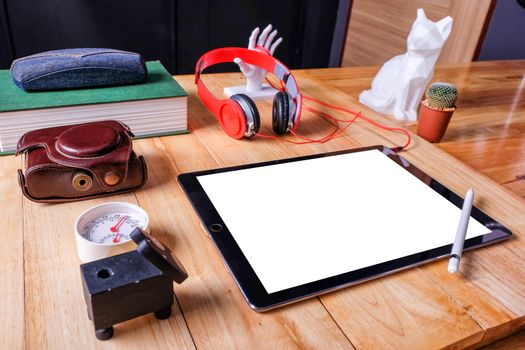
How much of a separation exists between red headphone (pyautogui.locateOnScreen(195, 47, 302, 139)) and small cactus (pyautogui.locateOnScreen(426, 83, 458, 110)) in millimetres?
257

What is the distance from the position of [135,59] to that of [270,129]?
0.92 ft

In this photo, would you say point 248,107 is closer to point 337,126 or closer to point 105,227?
point 337,126

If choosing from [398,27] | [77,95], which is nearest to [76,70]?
[77,95]

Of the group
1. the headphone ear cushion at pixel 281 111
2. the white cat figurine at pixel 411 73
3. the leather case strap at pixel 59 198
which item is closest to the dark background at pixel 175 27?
the white cat figurine at pixel 411 73

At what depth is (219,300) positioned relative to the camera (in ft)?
1.56

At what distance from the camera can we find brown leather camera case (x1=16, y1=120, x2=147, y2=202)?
0.58 meters

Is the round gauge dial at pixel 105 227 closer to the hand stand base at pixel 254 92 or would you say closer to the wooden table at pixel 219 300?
the wooden table at pixel 219 300

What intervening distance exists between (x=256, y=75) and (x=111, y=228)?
57 centimetres

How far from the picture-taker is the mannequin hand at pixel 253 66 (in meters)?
0.95

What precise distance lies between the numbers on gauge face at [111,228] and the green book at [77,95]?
0.81 ft

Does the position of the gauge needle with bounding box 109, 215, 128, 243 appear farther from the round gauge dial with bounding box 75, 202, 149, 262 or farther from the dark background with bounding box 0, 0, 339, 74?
the dark background with bounding box 0, 0, 339, 74

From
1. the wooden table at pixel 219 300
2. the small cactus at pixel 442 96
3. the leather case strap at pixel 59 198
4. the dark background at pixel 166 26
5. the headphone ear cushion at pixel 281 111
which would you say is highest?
the small cactus at pixel 442 96

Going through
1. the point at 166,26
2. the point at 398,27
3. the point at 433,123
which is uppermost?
the point at 433,123

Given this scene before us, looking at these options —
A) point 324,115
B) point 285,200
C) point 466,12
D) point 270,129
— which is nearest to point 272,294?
point 285,200
